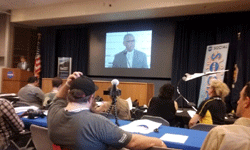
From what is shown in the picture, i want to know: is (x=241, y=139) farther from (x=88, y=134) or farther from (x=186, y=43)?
(x=186, y=43)

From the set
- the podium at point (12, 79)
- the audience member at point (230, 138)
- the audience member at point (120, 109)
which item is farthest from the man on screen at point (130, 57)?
the audience member at point (230, 138)

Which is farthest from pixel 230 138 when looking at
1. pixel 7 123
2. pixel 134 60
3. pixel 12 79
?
pixel 12 79

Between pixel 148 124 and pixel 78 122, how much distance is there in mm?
956

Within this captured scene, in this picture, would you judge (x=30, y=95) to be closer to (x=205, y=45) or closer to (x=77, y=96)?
(x=77, y=96)

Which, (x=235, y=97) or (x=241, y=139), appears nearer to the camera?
(x=241, y=139)

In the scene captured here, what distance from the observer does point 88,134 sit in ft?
4.38

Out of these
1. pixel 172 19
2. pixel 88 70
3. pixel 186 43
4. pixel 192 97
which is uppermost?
pixel 172 19

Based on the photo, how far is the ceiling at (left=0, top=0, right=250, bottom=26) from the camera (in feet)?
17.7

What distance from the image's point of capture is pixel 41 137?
1743mm

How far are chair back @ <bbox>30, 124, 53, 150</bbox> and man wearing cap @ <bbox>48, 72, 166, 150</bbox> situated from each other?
0.84 feet

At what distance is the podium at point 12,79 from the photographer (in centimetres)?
769

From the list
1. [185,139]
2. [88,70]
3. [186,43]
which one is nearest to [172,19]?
[186,43]

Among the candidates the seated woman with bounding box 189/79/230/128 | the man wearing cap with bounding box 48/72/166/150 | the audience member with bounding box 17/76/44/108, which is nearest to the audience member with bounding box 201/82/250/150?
the man wearing cap with bounding box 48/72/166/150

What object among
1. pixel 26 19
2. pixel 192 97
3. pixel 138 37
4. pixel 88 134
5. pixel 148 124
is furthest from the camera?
pixel 26 19
